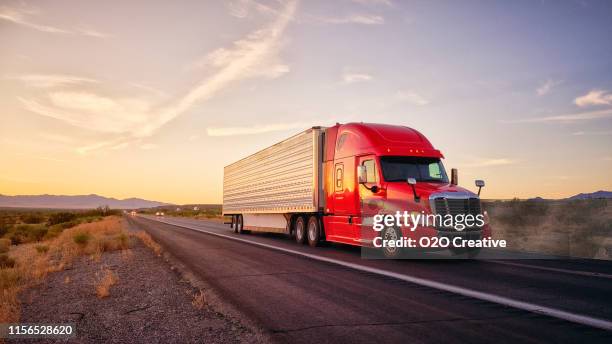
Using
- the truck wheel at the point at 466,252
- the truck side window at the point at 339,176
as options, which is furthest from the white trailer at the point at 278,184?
the truck wheel at the point at 466,252

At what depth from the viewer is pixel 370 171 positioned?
13242 mm

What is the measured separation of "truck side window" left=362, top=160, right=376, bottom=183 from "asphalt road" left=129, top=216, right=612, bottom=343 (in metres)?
2.46

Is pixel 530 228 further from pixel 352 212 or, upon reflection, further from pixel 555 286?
pixel 555 286

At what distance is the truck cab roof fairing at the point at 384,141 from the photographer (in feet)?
43.4

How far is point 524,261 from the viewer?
11.6 metres

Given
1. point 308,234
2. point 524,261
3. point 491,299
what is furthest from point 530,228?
point 491,299

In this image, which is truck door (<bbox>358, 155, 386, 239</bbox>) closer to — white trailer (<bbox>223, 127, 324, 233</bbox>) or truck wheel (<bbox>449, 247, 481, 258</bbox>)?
truck wheel (<bbox>449, 247, 481, 258</bbox>)

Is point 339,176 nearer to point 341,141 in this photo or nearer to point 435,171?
point 341,141

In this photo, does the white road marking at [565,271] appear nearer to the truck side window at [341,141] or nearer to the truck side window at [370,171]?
the truck side window at [370,171]

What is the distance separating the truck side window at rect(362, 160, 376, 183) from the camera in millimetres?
13076

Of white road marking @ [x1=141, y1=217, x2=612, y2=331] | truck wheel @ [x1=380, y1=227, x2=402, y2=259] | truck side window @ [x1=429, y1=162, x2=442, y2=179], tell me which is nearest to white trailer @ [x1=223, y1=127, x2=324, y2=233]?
truck wheel @ [x1=380, y1=227, x2=402, y2=259]

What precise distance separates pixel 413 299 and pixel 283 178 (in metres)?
12.7

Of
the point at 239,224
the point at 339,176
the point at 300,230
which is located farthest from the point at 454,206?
the point at 239,224

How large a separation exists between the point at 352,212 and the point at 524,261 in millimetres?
4836
